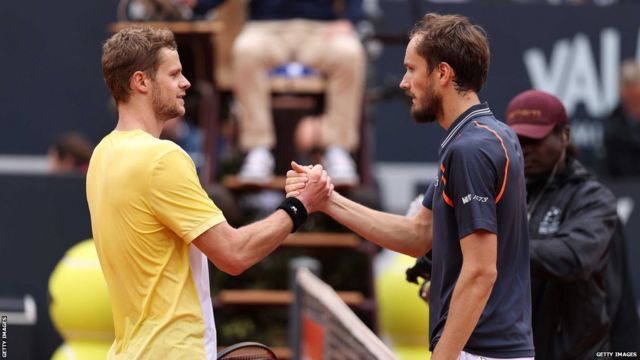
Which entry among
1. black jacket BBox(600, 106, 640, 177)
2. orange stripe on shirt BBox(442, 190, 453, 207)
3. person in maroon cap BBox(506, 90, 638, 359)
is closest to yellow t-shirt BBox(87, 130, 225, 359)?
orange stripe on shirt BBox(442, 190, 453, 207)

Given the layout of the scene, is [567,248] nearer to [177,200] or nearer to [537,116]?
[537,116]

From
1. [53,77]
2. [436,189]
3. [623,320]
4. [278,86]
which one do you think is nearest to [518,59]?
[278,86]

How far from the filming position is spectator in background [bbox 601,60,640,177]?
34.5 ft

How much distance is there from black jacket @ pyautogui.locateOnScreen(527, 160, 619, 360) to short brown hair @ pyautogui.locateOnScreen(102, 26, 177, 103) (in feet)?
5.32

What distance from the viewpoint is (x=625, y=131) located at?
1049cm

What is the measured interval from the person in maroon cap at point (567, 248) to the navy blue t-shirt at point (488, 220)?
0.72m

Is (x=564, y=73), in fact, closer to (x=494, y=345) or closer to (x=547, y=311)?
(x=547, y=311)

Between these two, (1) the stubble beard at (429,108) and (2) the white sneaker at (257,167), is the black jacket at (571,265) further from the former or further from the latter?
(2) the white sneaker at (257,167)

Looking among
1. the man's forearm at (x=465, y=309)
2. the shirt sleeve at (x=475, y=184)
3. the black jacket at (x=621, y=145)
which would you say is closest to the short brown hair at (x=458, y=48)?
the shirt sleeve at (x=475, y=184)

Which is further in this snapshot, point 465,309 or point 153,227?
point 153,227

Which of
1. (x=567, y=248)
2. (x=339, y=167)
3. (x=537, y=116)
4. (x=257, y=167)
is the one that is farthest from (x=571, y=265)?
(x=257, y=167)

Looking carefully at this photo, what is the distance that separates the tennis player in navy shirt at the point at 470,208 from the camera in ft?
12.5

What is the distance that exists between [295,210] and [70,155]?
238 inches

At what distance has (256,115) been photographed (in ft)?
27.6
